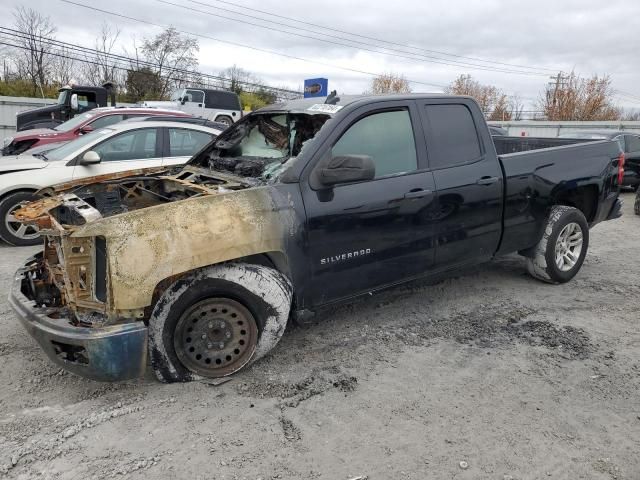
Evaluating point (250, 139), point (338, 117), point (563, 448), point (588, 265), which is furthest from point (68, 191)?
point (588, 265)

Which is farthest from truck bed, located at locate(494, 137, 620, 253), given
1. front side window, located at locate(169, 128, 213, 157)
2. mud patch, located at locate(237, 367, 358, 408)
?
front side window, located at locate(169, 128, 213, 157)

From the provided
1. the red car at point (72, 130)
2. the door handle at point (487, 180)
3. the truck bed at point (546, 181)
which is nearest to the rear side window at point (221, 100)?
the red car at point (72, 130)

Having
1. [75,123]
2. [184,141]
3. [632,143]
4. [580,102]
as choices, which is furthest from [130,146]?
[580,102]

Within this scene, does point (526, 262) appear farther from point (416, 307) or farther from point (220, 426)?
point (220, 426)

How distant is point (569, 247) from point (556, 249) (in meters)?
0.29

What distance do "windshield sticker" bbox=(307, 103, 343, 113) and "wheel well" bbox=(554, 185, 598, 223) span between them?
109 inches

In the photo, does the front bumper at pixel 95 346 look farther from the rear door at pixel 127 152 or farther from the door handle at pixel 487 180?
the rear door at pixel 127 152

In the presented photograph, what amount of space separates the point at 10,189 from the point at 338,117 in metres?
5.05

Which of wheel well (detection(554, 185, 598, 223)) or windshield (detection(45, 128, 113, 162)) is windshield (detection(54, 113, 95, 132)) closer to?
windshield (detection(45, 128, 113, 162))

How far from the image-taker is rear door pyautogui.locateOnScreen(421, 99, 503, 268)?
412cm

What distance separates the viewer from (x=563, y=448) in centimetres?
270

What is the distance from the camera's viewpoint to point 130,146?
736 cm

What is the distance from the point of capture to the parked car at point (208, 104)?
21345mm

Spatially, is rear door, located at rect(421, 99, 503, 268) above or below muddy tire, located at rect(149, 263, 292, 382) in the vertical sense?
above
